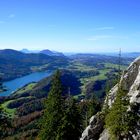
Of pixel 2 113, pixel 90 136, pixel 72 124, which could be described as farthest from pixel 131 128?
pixel 2 113

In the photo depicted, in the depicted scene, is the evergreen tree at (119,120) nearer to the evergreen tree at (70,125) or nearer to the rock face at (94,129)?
the rock face at (94,129)

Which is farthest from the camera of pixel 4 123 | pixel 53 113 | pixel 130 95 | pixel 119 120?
pixel 53 113

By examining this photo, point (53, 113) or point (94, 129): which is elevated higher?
point (53, 113)

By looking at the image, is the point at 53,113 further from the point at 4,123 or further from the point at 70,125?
the point at 4,123

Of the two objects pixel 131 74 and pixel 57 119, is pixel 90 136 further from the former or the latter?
pixel 131 74

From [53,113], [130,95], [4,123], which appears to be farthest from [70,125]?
[4,123]

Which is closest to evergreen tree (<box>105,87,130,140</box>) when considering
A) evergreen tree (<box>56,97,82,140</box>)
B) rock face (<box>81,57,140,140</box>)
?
rock face (<box>81,57,140,140</box>)

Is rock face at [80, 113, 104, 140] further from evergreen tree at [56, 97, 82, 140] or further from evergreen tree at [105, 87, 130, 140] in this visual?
evergreen tree at [105, 87, 130, 140]
